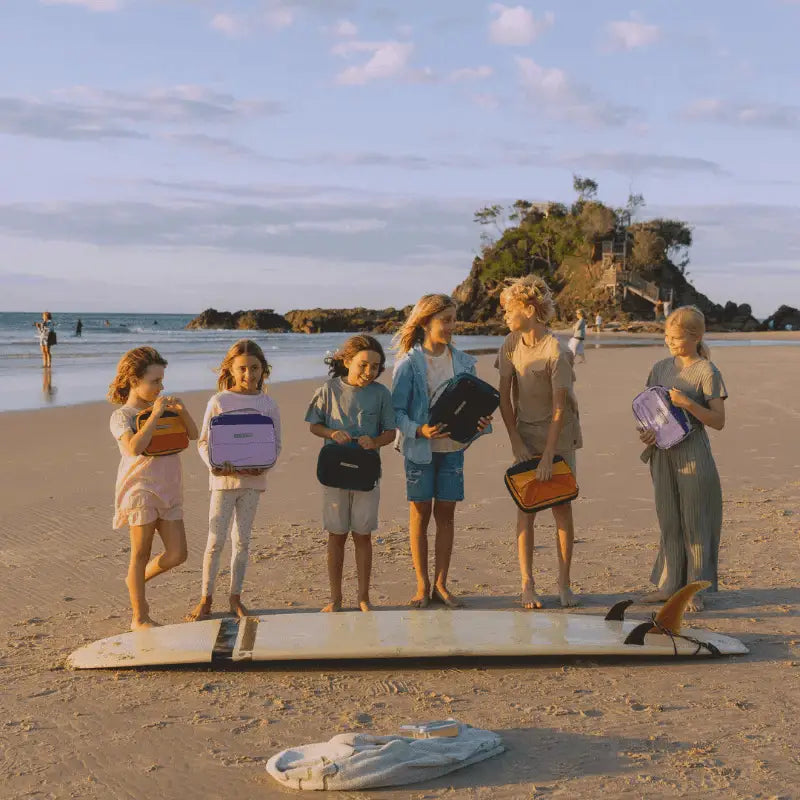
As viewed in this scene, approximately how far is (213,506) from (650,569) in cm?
285

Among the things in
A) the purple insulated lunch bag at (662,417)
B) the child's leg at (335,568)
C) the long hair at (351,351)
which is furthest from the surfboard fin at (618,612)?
the long hair at (351,351)

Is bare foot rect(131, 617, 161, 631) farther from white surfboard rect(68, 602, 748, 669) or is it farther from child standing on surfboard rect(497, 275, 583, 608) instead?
child standing on surfboard rect(497, 275, 583, 608)

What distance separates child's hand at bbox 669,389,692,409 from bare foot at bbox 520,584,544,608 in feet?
4.31

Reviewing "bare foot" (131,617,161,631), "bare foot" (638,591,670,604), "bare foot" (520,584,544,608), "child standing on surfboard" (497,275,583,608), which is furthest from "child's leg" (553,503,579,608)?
"bare foot" (131,617,161,631)

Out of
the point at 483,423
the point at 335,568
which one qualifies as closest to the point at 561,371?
the point at 483,423

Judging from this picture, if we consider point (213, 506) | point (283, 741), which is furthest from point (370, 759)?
point (213, 506)

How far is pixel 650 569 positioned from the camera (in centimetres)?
612

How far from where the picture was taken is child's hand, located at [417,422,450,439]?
5230mm

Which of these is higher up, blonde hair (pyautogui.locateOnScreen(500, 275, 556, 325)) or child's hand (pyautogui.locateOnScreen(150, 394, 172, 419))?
blonde hair (pyautogui.locateOnScreen(500, 275, 556, 325))

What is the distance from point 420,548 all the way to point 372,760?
7.21 feet

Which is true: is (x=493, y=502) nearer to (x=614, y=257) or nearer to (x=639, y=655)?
(x=639, y=655)

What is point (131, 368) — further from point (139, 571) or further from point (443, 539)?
point (443, 539)

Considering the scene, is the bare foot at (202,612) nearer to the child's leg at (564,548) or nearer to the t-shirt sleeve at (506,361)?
the child's leg at (564,548)

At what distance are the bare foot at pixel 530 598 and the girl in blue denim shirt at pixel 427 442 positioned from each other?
14.7 inches
